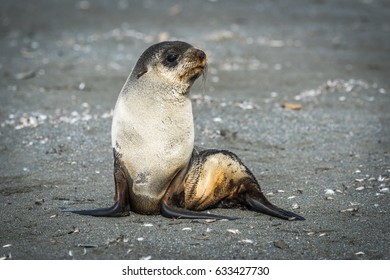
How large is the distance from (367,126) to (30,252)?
4.97 meters

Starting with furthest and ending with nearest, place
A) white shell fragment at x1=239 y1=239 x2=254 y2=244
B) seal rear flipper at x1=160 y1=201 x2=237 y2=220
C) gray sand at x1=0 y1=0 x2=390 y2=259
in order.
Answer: seal rear flipper at x1=160 y1=201 x2=237 y2=220
gray sand at x1=0 y1=0 x2=390 y2=259
white shell fragment at x1=239 y1=239 x2=254 y2=244

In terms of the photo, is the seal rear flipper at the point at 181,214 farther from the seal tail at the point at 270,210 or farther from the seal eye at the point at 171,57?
the seal eye at the point at 171,57

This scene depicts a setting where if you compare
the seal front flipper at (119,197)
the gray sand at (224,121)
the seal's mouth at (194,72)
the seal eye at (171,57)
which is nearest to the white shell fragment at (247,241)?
the gray sand at (224,121)

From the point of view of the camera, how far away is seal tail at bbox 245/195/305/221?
5.34 m

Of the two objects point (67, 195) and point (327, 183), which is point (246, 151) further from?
point (67, 195)

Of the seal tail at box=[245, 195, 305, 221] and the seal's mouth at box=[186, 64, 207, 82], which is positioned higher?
the seal's mouth at box=[186, 64, 207, 82]

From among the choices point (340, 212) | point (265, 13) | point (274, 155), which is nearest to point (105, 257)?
point (340, 212)

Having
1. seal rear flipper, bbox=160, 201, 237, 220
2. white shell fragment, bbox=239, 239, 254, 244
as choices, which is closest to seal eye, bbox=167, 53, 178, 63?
seal rear flipper, bbox=160, 201, 237, 220

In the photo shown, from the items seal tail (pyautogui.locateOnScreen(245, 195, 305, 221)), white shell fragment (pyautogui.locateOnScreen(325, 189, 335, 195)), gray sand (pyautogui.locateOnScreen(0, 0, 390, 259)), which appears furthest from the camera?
white shell fragment (pyautogui.locateOnScreen(325, 189, 335, 195))

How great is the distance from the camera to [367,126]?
8531mm

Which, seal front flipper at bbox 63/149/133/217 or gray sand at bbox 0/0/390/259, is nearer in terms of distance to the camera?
gray sand at bbox 0/0/390/259

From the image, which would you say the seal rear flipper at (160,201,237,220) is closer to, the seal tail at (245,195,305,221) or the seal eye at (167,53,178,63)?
the seal tail at (245,195,305,221)

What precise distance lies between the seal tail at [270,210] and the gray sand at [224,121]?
60 millimetres
